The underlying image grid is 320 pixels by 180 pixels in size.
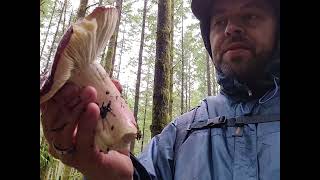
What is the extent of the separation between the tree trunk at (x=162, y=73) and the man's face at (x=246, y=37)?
280 cm

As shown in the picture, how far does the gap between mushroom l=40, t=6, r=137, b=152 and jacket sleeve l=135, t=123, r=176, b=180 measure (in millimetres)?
459

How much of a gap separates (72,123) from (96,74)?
22 centimetres

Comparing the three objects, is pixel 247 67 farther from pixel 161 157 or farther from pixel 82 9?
pixel 82 9

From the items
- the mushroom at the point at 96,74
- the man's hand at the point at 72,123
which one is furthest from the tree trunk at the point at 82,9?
the man's hand at the point at 72,123

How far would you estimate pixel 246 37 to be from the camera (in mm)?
1852

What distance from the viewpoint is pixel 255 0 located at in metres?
1.92

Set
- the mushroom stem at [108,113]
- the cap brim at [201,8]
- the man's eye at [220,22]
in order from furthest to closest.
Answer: the cap brim at [201,8] < the man's eye at [220,22] < the mushroom stem at [108,113]

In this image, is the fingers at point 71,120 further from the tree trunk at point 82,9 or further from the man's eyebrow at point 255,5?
the tree trunk at point 82,9

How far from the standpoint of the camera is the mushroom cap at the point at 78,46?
106 cm

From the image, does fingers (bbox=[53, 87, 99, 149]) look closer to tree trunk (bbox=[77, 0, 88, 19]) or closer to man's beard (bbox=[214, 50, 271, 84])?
man's beard (bbox=[214, 50, 271, 84])

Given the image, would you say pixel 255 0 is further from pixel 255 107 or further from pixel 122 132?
pixel 122 132
